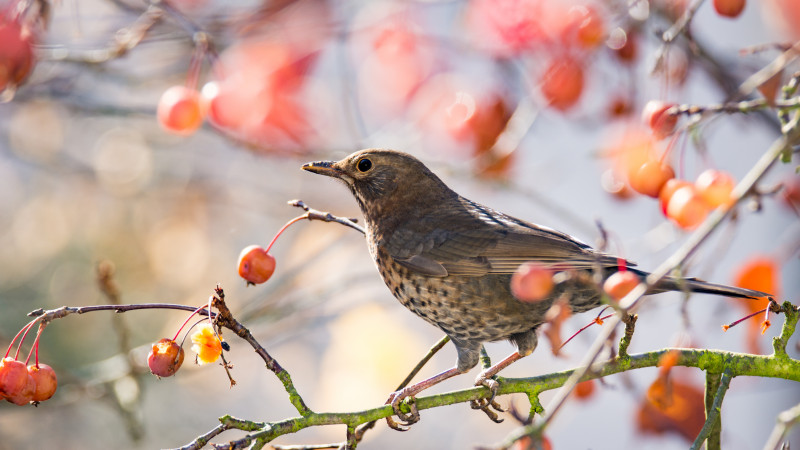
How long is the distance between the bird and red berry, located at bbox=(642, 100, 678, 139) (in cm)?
52

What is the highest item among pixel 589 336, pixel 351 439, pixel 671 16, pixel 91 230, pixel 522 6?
pixel 91 230

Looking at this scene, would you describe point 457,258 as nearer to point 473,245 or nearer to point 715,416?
point 473,245

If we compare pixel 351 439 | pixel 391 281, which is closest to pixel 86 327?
pixel 391 281

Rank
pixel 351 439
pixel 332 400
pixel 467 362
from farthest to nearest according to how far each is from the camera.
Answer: pixel 332 400
pixel 467 362
pixel 351 439

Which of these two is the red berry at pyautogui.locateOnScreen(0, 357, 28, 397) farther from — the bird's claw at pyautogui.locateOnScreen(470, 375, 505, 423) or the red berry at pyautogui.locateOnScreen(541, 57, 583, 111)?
the red berry at pyautogui.locateOnScreen(541, 57, 583, 111)

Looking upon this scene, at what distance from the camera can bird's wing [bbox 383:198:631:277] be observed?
3211 millimetres

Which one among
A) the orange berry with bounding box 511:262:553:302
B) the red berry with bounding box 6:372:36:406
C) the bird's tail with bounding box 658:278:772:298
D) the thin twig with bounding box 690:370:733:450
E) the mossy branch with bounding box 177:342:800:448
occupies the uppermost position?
the bird's tail with bounding box 658:278:772:298

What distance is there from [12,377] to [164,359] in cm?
39

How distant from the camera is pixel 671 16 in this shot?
3.70 m

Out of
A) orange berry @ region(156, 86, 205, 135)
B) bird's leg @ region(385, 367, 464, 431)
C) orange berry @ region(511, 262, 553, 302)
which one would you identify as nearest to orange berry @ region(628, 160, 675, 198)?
orange berry @ region(511, 262, 553, 302)

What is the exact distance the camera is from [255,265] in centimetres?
243

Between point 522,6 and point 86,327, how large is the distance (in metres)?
3.75

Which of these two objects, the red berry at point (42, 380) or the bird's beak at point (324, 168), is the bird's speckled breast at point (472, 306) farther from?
the red berry at point (42, 380)

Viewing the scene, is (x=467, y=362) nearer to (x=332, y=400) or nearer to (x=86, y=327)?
(x=332, y=400)
